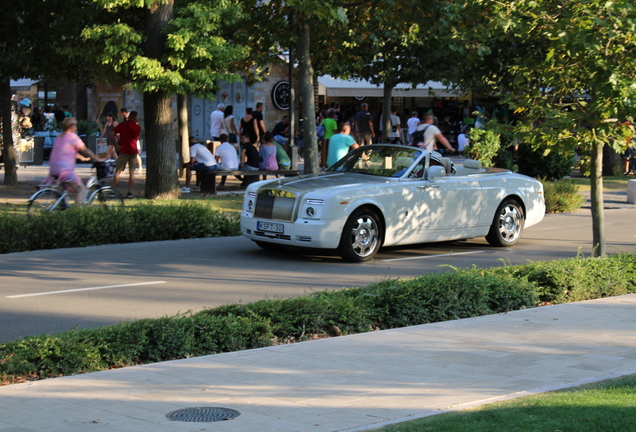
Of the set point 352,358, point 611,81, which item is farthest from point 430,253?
point 352,358

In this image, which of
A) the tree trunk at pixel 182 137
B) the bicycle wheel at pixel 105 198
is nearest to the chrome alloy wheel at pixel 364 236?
the bicycle wheel at pixel 105 198

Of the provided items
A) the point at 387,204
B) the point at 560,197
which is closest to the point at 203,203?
the point at 387,204

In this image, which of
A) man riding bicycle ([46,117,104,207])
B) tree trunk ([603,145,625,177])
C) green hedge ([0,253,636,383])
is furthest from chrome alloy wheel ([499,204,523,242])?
tree trunk ([603,145,625,177])

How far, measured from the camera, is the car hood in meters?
11.8

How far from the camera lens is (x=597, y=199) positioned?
440 inches

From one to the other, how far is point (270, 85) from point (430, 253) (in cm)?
2935

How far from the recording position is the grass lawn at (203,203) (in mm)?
16547

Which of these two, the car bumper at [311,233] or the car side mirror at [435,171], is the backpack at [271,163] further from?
the car bumper at [311,233]

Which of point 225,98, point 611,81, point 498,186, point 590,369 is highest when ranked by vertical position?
point 225,98

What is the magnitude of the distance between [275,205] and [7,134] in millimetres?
11630

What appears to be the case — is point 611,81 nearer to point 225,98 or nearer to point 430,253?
point 430,253

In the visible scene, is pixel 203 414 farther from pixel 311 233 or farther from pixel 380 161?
pixel 380 161

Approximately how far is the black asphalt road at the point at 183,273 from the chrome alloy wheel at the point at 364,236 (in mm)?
218

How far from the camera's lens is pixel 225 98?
136 ft
